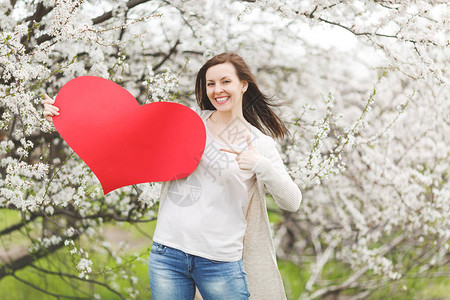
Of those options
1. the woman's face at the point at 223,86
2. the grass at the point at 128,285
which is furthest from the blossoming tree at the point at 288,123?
the woman's face at the point at 223,86

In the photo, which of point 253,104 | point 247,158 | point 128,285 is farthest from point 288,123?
point 128,285

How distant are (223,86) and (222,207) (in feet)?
1.52

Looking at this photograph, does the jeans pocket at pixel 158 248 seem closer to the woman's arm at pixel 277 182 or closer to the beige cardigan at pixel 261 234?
the beige cardigan at pixel 261 234

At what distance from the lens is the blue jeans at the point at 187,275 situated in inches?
63.1

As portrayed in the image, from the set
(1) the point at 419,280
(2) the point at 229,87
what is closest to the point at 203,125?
(2) the point at 229,87

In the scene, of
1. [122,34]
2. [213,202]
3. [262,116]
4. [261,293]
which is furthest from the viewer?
[122,34]

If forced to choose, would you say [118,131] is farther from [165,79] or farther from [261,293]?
[261,293]

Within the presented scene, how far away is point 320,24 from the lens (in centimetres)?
238

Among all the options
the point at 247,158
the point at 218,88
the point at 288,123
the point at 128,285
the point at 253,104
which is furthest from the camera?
the point at 128,285

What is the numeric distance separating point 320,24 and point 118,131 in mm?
1300

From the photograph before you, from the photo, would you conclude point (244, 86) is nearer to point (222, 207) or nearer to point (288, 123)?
point (222, 207)

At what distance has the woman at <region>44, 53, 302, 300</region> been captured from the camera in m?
1.60

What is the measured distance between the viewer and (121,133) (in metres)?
1.71

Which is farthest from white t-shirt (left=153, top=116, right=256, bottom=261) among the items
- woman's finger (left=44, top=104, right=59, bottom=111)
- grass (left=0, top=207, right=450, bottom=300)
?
grass (left=0, top=207, right=450, bottom=300)
